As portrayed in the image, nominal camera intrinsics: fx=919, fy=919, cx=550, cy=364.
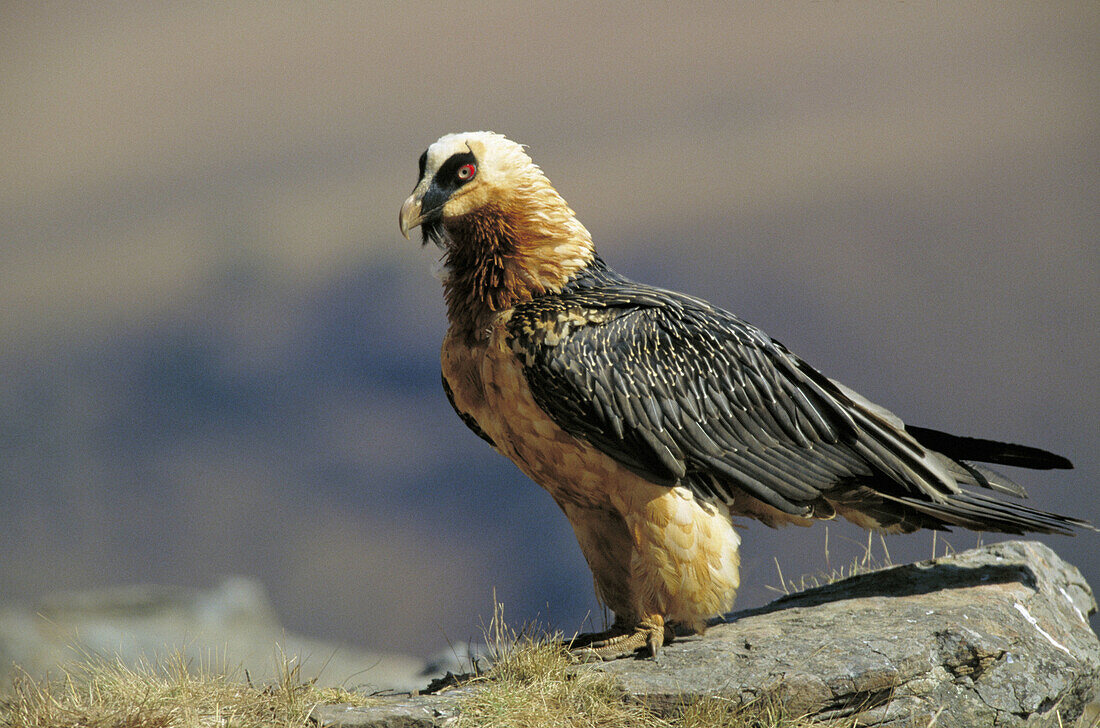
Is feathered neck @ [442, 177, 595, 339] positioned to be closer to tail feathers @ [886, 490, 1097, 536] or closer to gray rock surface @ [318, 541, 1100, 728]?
gray rock surface @ [318, 541, 1100, 728]

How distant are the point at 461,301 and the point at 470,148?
0.85m

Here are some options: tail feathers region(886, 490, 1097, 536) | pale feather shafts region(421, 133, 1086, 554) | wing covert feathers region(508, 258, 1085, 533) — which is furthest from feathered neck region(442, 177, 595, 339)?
tail feathers region(886, 490, 1097, 536)

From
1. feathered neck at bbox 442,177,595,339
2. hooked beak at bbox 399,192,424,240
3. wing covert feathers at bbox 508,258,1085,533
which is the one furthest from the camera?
feathered neck at bbox 442,177,595,339

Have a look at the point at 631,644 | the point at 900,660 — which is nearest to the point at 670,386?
the point at 631,644

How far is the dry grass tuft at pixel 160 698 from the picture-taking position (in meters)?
4.28

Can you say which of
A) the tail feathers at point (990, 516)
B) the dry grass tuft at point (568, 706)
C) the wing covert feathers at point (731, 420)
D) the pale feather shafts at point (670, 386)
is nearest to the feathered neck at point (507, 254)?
the pale feather shafts at point (670, 386)

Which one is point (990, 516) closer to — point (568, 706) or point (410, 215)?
point (568, 706)

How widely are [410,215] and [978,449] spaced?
3.83 metres

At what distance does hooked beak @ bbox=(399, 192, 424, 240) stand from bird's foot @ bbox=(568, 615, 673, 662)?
2.44 m

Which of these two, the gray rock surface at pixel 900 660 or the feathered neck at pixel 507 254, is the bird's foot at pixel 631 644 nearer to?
the gray rock surface at pixel 900 660

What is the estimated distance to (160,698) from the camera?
4.60 metres

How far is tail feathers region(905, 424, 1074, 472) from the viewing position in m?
5.81

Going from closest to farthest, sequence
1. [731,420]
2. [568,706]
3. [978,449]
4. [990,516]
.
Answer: [568,706] < [731,420] < [990,516] < [978,449]

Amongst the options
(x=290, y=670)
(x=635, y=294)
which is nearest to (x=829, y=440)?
(x=635, y=294)
